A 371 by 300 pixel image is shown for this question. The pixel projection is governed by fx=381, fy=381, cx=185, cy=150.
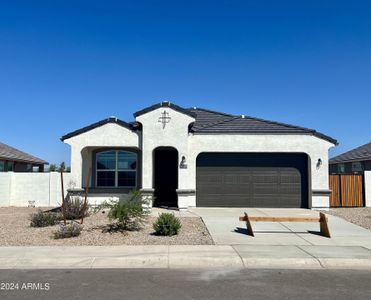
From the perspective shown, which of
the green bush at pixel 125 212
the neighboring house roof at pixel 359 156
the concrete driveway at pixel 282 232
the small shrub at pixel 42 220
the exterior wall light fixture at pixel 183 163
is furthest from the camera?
the neighboring house roof at pixel 359 156

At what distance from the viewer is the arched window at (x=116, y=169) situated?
19.4 m

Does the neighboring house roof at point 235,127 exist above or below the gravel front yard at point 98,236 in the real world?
above

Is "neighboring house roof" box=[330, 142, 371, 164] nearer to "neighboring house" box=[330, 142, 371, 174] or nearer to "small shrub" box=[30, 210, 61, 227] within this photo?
"neighboring house" box=[330, 142, 371, 174]

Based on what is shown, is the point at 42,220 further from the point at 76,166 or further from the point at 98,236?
the point at 76,166

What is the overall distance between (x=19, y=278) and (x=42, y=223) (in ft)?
18.9

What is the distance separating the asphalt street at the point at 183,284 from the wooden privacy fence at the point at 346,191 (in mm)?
11806

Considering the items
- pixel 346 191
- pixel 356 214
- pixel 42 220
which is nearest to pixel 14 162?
pixel 42 220

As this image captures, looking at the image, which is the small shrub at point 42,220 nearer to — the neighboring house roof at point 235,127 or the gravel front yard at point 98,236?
the gravel front yard at point 98,236

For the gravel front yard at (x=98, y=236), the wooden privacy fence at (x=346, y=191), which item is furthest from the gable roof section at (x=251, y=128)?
the gravel front yard at (x=98, y=236)

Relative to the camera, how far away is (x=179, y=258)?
8523 mm

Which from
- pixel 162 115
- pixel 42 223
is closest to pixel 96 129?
pixel 162 115

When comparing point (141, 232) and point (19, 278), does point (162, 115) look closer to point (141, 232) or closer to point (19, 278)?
point (141, 232)

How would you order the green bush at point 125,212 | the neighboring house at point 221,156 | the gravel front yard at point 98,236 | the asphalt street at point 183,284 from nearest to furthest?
the asphalt street at point 183,284
the gravel front yard at point 98,236
the green bush at point 125,212
the neighboring house at point 221,156

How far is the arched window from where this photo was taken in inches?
765
